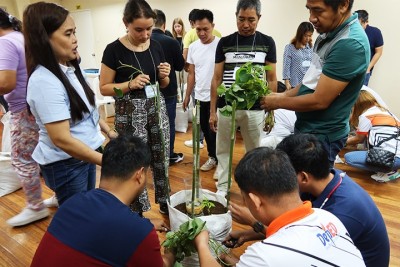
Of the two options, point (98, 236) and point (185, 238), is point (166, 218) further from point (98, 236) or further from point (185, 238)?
point (98, 236)

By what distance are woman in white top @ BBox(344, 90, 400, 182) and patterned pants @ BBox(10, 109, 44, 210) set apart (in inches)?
109

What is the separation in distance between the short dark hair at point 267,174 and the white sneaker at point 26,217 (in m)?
1.91

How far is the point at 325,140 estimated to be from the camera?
1.46 m

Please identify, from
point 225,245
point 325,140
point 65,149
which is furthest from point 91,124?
point 325,140

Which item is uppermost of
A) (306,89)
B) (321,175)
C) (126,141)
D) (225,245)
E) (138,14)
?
(138,14)

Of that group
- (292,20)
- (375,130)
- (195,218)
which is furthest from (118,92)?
(292,20)

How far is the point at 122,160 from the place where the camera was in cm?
99

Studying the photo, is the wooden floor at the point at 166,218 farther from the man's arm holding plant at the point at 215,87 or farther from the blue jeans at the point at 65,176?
the blue jeans at the point at 65,176

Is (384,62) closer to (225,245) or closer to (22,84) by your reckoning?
(225,245)

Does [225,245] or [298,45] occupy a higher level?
[298,45]

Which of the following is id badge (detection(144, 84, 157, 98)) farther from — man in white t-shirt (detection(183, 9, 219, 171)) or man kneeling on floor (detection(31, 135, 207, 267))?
man in white t-shirt (detection(183, 9, 219, 171))

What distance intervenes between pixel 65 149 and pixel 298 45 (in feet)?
10.4

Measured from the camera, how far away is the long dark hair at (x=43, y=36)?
116cm

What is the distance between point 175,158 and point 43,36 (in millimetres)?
2271
